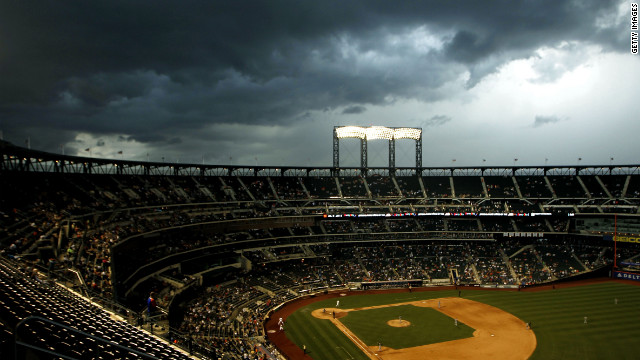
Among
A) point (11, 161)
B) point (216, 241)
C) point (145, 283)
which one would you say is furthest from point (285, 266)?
point (11, 161)

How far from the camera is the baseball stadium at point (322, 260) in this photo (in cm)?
2541

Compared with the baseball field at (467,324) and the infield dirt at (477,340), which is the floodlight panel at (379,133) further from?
the infield dirt at (477,340)

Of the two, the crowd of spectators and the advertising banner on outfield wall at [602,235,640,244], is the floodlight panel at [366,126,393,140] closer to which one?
the crowd of spectators

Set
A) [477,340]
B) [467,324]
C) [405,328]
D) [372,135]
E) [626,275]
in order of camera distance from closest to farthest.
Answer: [477,340] < [405,328] < [467,324] < [626,275] < [372,135]

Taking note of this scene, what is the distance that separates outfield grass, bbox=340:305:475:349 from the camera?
3625cm

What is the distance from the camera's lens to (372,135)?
80062 mm

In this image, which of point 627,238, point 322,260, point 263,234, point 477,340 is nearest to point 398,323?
point 477,340

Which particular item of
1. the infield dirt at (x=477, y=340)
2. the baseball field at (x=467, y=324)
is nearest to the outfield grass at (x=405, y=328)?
the baseball field at (x=467, y=324)

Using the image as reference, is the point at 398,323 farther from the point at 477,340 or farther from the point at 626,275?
the point at 626,275

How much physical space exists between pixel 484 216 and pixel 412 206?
13.0m

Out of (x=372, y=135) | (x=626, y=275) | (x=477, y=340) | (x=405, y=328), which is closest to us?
(x=477, y=340)

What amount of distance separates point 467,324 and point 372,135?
46882mm

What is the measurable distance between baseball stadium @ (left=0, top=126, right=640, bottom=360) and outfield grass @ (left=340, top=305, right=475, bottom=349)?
0.26 m

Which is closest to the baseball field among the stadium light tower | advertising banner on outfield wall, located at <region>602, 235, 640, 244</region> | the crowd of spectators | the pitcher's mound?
the pitcher's mound
